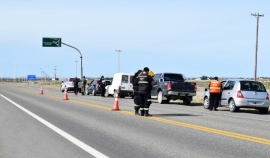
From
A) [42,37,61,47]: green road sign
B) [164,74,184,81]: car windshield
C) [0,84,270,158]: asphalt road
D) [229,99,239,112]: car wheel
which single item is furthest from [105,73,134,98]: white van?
[42,37,61,47]: green road sign

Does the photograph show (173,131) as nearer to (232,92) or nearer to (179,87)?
(232,92)

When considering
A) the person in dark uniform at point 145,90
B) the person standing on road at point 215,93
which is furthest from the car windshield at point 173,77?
the person in dark uniform at point 145,90

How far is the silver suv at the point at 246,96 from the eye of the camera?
2219 centimetres

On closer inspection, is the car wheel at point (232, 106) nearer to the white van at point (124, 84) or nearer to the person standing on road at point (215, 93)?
the person standing on road at point (215, 93)

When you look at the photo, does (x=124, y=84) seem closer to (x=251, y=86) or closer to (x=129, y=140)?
(x=251, y=86)

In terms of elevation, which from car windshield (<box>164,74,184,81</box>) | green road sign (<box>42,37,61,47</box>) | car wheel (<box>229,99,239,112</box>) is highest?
green road sign (<box>42,37,61,47</box>)

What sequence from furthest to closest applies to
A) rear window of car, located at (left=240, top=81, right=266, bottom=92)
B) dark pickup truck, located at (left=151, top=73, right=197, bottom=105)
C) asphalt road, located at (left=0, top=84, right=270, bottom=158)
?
dark pickup truck, located at (left=151, top=73, right=197, bottom=105) < rear window of car, located at (left=240, top=81, right=266, bottom=92) < asphalt road, located at (left=0, top=84, right=270, bottom=158)

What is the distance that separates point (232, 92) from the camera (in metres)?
22.9

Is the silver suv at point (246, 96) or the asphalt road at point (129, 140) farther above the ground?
the silver suv at point (246, 96)

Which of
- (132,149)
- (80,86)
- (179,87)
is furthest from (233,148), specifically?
(80,86)

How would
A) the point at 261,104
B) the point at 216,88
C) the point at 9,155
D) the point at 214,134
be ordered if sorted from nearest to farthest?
the point at 9,155 < the point at 214,134 < the point at 261,104 < the point at 216,88

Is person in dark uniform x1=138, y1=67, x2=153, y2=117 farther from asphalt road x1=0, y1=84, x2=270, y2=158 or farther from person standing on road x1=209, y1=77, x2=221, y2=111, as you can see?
person standing on road x1=209, y1=77, x2=221, y2=111

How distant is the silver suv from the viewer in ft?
72.8

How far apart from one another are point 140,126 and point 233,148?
4.86 meters
